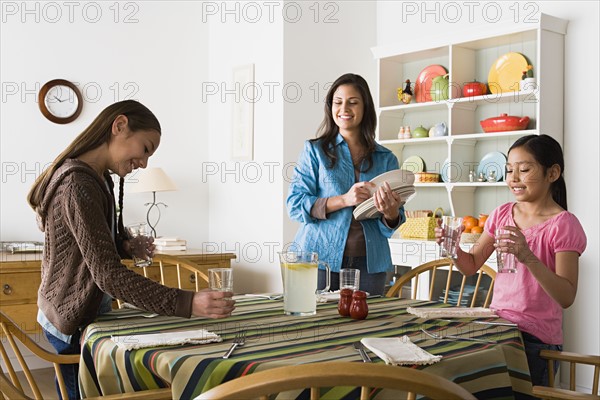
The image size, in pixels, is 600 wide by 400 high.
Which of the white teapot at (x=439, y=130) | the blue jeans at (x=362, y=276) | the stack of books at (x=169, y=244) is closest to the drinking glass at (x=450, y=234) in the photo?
the blue jeans at (x=362, y=276)

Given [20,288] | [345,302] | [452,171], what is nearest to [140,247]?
[345,302]

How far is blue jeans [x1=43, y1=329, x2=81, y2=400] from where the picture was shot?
1.97 metres

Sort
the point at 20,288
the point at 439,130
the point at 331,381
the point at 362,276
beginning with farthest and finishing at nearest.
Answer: the point at 439,130 < the point at 20,288 < the point at 362,276 < the point at 331,381

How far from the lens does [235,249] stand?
5031mm

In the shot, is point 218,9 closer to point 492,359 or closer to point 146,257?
point 146,257

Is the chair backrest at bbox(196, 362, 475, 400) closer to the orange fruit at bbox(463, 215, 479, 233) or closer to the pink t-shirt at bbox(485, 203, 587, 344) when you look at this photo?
the pink t-shirt at bbox(485, 203, 587, 344)

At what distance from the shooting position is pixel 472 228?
4.09 metres

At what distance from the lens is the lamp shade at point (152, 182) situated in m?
4.72

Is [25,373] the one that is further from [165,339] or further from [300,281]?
[300,281]

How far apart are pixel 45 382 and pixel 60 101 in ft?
5.61

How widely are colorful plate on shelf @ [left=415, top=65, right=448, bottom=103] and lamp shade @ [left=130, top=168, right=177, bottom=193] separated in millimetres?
1668

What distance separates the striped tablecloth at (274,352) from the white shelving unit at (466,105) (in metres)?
2.26

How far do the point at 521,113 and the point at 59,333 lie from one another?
9.86 ft

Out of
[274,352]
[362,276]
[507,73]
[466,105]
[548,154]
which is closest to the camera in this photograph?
[274,352]
